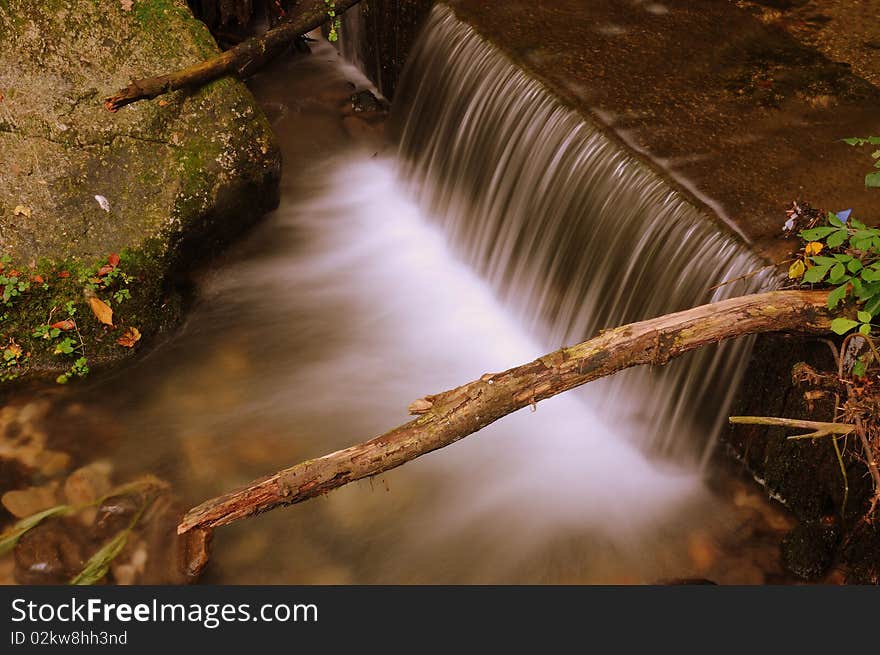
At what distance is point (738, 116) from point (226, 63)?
285cm

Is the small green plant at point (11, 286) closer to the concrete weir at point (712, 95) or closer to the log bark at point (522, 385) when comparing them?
the log bark at point (522, 385)

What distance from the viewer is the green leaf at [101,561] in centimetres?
378

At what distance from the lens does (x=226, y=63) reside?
503cm

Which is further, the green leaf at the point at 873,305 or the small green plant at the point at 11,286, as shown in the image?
the small green plant at the point at 11,286

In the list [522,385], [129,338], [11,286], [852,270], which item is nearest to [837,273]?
[852,270]

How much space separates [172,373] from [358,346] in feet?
3.36

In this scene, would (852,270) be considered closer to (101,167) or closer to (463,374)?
(463,374)

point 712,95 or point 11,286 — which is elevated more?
point 712,95

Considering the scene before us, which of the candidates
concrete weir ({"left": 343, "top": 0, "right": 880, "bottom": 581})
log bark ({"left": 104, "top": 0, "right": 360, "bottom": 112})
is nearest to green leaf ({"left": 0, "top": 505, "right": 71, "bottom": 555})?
log bark ({"left": 104, "top": 0, "right": 360, "bottom": 112})

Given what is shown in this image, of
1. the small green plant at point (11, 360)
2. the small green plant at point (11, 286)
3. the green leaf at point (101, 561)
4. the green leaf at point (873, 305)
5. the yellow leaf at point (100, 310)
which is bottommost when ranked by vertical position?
the green leaf at point (101, 561)

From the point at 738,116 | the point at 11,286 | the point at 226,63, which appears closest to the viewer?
the point at 11,286

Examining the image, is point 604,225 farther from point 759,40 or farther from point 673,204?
point 759,40

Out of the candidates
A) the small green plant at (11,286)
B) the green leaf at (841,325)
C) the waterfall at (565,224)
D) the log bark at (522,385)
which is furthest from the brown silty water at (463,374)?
the green leaf at (841,325)

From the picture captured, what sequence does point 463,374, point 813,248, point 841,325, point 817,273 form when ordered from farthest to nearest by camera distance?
point 463,374 < point 813,248 < point 817,273 < point 841,325
